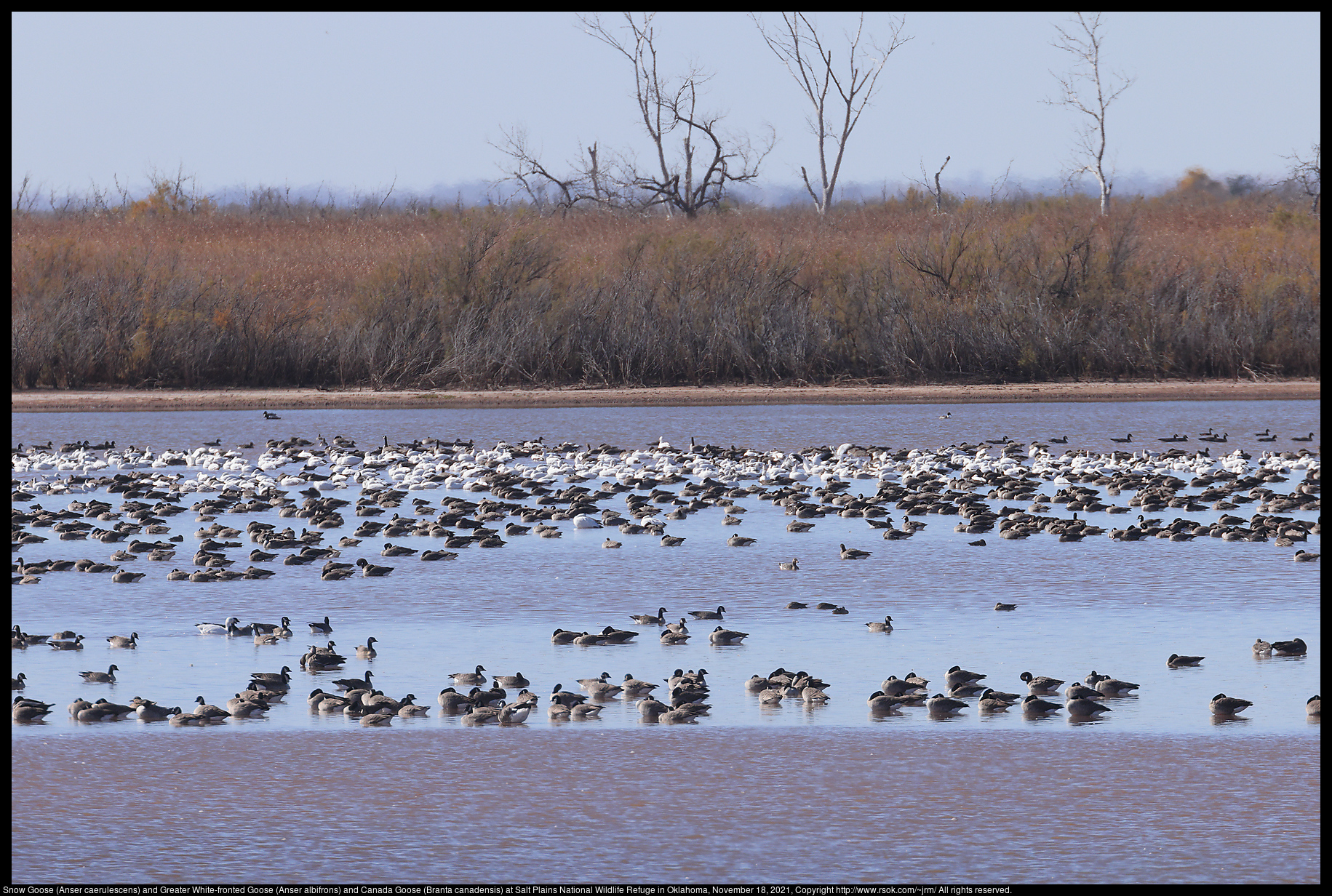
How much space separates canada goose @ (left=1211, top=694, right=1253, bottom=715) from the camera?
8.38 metres

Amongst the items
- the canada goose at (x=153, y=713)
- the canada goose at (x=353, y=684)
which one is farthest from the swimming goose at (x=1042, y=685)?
the canada goose at (x=153, y=713)

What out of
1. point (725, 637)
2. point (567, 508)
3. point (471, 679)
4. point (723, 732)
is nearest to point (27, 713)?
point (471, 679)

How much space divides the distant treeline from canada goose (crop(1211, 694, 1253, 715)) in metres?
29.8

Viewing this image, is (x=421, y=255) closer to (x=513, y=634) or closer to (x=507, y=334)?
(x=507, y=334)

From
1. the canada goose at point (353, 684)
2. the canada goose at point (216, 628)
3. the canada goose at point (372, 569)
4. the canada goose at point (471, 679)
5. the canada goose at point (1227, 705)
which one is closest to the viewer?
the canada goose at point (1227, 705)

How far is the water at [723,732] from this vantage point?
6414 mm

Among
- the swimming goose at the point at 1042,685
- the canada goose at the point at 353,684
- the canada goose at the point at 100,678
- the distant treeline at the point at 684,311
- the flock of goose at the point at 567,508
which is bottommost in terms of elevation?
the flock of goose at the point at 567,508

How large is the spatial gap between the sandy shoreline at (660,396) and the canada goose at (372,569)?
2191 centimetres

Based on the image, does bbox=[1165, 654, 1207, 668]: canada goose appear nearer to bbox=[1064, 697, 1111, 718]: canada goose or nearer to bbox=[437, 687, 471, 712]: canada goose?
bbox=[1064, 697, 1111, 718]: canada goose

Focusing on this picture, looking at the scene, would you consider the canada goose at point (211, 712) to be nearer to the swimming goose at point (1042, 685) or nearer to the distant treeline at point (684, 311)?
the swimming goose at point (1042, 685)

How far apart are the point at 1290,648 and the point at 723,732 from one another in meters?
3.77

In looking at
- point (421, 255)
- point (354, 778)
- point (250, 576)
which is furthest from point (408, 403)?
point (354, 778)

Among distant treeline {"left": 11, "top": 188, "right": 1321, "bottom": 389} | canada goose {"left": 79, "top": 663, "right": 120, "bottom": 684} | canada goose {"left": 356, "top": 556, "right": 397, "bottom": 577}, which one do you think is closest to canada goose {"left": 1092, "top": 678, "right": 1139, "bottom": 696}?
canada goose {"left": 79, "top": 663, "right": 120, "bottom": 684}

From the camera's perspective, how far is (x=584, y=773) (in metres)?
7.52
